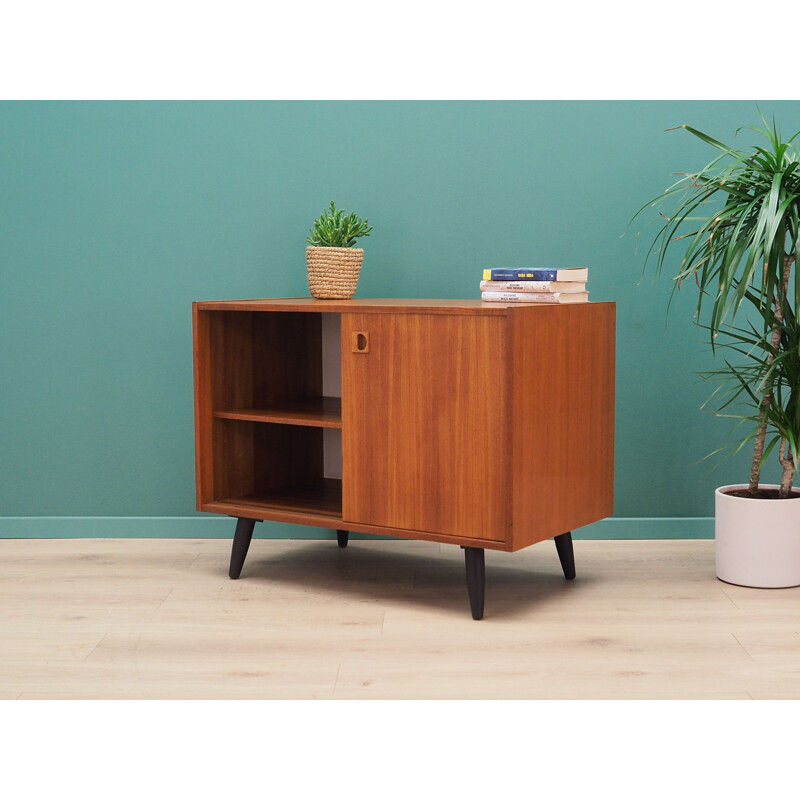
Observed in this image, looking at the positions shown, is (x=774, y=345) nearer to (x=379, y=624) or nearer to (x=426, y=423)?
(x=426, y=423)

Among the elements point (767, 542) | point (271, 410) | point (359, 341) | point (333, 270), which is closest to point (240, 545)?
point (271, 410)

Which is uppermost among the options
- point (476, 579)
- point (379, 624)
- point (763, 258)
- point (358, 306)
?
point (763, 258)

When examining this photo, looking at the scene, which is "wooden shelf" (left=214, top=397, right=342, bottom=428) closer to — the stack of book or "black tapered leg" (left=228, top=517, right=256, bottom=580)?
"black tapered leg" (left=228, top=517, right=256, bottom=580)

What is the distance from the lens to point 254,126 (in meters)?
3.29

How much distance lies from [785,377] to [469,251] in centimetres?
105

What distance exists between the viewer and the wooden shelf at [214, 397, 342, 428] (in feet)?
9.18

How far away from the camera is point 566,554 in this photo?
2.92 meters

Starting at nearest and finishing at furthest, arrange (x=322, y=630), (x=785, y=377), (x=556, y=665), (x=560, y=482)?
(x=556, y=665)
(x=322, y=630)
(x=560, y=482)
(x=785, y=377)

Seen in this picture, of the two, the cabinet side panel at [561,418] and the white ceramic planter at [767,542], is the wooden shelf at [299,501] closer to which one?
the cabinet side panel at [561,418]

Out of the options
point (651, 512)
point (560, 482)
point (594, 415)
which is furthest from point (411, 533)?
point (651, 512)

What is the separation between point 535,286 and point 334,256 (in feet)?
2.14

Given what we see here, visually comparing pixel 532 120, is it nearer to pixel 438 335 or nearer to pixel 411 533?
pixel 438 335

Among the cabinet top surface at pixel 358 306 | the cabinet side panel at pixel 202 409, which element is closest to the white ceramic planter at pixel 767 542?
the cabinet top surface at pixel 358 306

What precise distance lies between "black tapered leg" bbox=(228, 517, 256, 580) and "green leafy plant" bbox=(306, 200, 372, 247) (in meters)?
0.86
